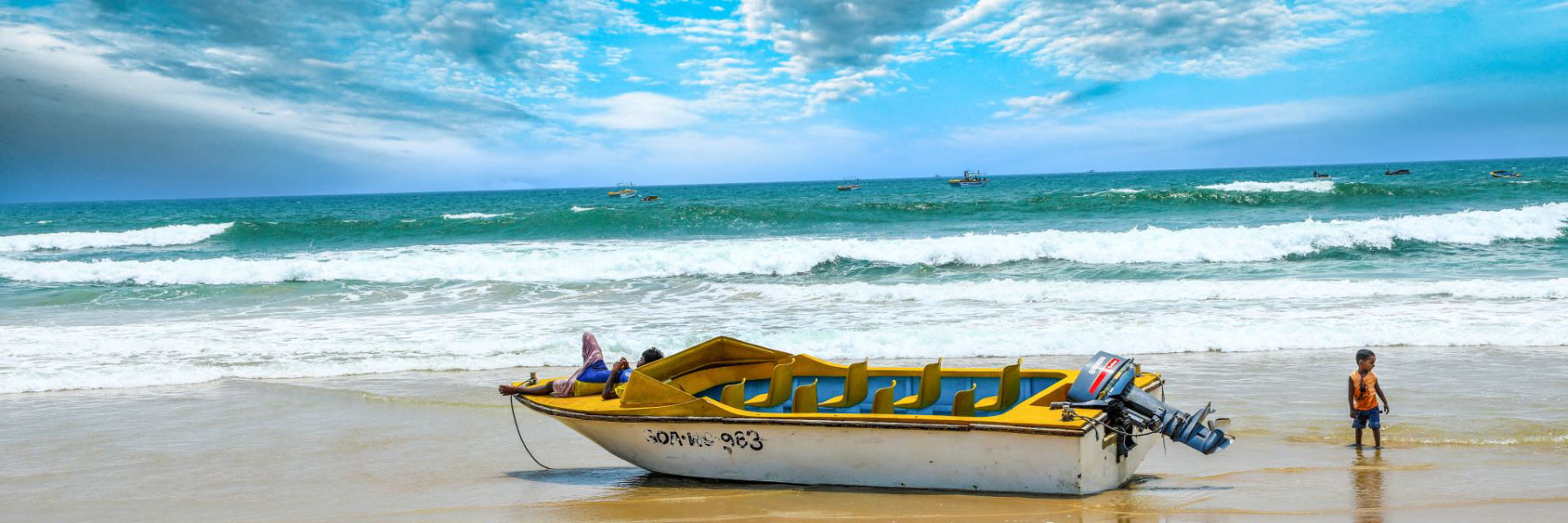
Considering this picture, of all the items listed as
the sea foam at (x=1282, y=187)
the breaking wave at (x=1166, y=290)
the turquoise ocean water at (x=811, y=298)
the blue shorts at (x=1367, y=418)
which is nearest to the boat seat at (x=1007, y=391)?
the blue shorts at (x=1367, y=418)

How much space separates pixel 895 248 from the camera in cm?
2173

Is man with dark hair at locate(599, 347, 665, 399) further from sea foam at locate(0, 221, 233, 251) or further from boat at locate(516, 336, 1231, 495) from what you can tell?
sea foam at locate(0, 221, 233, 251)

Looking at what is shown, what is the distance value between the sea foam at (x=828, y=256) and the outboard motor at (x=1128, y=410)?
14.6m

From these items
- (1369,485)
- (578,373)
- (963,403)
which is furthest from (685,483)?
(1369,485)

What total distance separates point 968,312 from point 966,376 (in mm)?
7246

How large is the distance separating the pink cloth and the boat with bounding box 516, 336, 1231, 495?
0.11 metres

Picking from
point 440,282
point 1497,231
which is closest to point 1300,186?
point 1497,231

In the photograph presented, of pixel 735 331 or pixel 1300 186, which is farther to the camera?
pixel 1300 186

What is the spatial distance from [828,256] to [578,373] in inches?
578

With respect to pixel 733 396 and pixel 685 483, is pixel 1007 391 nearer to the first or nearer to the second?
pixel 733 396

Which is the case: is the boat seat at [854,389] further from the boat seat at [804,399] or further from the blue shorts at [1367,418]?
the blue shorts at [1367,418]

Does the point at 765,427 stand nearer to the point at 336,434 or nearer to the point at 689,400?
the point at 689,400

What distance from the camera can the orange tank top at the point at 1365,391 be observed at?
20.3ft

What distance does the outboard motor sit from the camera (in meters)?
4.98
